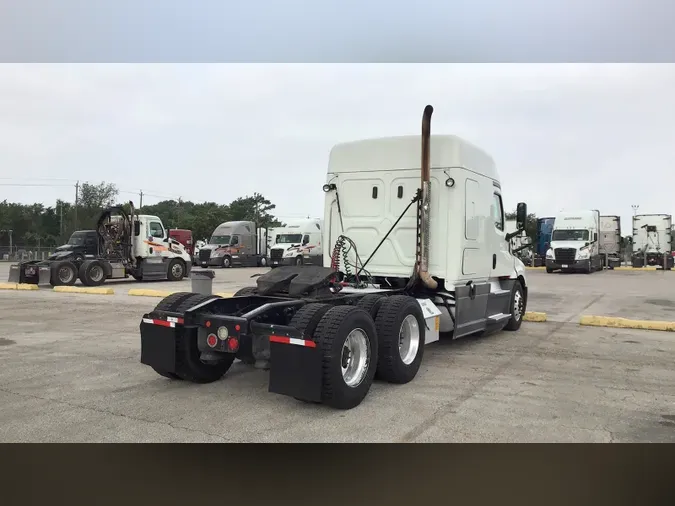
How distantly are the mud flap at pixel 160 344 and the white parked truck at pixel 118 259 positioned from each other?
14802 mm

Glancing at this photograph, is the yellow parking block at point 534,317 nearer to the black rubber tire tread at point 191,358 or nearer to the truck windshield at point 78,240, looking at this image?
the black rubber tire tread at point 191,358

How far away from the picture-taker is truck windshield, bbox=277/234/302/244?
31.3 meters

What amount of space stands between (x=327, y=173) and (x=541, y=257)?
34902 millimetres

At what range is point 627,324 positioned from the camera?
35.2 ft

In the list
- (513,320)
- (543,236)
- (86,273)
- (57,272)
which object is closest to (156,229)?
(86,273)

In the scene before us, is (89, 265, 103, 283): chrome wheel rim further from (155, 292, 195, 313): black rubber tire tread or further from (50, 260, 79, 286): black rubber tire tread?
(155, 292, 195, 313): black rubber tire tread

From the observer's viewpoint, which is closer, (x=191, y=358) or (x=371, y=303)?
(x=191, y=358)

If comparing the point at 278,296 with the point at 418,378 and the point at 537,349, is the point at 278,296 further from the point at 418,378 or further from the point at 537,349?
the point at 537,349

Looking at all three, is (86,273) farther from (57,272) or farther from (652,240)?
(652,240)

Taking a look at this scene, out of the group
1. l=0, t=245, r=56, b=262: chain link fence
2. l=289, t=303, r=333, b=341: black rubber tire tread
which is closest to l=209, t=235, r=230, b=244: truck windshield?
l=0, t=245, r=56, b=262: chain link fence

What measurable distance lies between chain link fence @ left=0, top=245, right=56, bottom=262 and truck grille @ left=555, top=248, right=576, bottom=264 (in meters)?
38.4

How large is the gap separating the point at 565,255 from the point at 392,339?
88.0 ft

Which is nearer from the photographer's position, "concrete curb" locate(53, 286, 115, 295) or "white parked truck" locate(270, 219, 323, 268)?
"concrete curb" locate(53, 286, 115, 295)

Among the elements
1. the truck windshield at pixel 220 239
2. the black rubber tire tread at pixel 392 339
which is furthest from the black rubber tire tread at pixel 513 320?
the truck windshield at pixel 220 239
